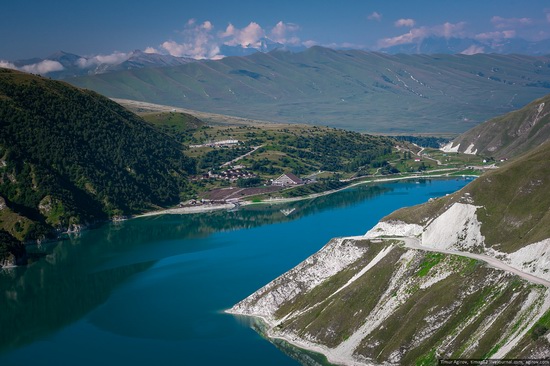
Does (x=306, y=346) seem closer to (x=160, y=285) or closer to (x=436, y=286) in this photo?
(x=436, y=286)

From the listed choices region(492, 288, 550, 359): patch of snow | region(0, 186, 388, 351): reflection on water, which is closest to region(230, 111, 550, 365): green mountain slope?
region(492, 288, 550, 359): patch of snow

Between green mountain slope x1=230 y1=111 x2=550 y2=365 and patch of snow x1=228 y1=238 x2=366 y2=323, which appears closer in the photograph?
green mountain slope x1=230 y1=111 x2=550 y2=365

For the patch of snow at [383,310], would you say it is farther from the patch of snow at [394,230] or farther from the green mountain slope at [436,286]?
the patch of snow at [394,230]

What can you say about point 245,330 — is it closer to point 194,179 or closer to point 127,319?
point 127,319

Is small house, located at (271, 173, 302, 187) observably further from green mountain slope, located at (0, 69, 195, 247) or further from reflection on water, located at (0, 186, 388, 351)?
green mountain slope, located at (0, 69, 195, 247)

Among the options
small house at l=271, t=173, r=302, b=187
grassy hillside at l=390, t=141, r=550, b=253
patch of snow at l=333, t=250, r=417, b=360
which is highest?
grassy hillside at l=390, t=141, r=550, b=253

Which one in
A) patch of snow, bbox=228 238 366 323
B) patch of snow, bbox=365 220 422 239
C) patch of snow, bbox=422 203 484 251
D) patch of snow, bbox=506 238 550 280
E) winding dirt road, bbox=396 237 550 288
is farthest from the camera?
patch of snow, bbox=365 220 422 239

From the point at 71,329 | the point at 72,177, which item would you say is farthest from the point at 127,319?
the point at 72,177
